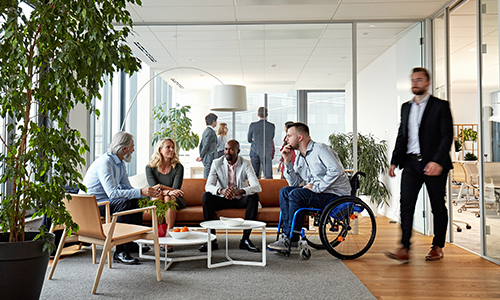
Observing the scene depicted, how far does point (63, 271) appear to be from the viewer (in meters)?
3.36

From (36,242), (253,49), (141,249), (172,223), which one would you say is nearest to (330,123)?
(253,49)

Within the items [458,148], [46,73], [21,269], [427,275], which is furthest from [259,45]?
[458,148]

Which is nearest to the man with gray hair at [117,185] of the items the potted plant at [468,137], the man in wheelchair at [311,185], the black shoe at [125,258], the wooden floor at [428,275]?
the black shoe at [125,258]

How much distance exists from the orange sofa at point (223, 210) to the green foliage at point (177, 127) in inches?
25.4

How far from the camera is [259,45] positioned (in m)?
5.52

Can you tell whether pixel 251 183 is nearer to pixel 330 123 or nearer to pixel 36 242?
pixel 330 123

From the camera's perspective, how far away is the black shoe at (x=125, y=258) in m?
3.62

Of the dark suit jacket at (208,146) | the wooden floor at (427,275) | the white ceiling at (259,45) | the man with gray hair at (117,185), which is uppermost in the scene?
the white ceiling at (259,45)

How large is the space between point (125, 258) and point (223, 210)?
3.64 feet

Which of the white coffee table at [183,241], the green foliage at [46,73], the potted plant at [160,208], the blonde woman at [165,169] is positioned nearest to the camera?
the green foliage at [46,73]

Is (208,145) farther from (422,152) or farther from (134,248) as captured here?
(422,152)

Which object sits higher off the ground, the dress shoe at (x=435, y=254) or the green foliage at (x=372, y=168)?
the green foliage at (x=372, y=168)

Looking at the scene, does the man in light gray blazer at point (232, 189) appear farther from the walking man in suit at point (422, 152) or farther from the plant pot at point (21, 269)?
the plant pot at point (21, 269)

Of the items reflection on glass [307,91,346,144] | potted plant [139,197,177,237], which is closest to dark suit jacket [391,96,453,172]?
reflection on glass [307,91,346,144]
